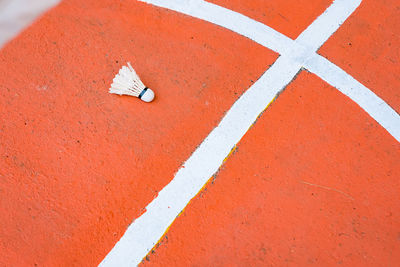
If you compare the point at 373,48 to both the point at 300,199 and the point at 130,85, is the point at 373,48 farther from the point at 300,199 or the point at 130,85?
the point at 130,85

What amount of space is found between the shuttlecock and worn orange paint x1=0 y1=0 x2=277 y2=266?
12 centimetres

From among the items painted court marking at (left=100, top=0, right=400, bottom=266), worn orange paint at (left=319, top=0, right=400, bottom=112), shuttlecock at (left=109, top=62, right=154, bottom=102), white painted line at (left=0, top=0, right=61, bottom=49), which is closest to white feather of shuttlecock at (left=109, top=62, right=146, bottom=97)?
shuttlecock at (left=109, top=62, right=154, bottom=102)

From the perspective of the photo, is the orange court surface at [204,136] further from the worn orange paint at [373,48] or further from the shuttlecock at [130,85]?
the shuttlecock at [130,85]

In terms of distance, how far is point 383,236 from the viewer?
2.75 meters

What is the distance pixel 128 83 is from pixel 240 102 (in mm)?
1231

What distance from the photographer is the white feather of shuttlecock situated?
3100 mm

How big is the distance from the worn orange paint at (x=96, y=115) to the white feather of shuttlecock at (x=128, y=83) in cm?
13

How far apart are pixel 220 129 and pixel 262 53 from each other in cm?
114

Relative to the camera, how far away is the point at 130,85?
3086 millimetres

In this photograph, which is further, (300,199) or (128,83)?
(128,83)

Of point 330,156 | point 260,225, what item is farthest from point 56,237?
point 330,156

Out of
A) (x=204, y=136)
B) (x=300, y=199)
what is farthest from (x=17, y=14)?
(x=300, y=199)

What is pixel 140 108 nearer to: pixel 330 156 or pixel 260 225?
pixel 260 225

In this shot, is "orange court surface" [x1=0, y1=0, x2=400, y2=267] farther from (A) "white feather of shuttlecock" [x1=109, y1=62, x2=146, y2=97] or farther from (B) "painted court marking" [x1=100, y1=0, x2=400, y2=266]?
(A) "white feather of shuttlecock" [x1=109, y1=62, x2=146, y2=97]
